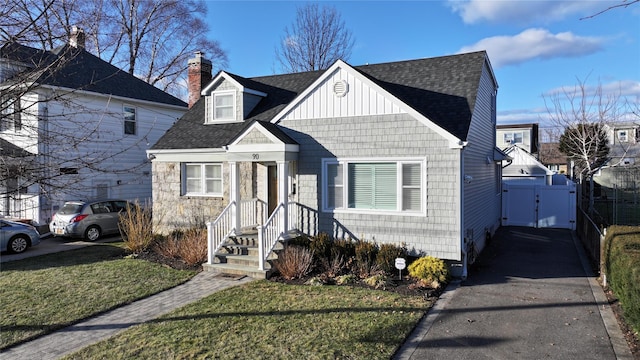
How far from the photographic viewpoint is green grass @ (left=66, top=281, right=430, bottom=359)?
19.7ft

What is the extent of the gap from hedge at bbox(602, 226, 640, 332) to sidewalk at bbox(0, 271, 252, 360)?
7359 millimetres

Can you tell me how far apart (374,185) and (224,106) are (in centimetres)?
669

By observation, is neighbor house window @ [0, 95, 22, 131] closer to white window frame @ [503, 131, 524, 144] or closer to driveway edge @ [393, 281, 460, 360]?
driveway edge @ [393, 281, 460, 360]

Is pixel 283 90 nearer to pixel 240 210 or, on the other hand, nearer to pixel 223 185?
pixel 223 185

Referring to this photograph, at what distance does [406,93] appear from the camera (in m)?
12.5

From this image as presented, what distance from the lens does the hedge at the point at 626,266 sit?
597 centimetres

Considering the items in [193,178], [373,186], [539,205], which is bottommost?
[539,205]

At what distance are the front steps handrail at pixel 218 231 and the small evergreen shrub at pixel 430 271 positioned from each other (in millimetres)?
5109

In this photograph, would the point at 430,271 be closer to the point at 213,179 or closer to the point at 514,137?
the point at 213,179

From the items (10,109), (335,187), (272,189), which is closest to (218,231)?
(272,189)

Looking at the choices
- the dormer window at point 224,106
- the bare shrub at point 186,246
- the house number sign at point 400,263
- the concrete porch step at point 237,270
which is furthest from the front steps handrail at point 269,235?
the dormer window at point 224,106

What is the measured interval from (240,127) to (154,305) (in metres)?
7.22

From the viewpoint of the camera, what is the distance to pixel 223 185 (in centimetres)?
1373

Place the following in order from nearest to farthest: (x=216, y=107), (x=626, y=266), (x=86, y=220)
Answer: (x=626, y=266)
(x=216, y=107)
(x=86, y=220)
